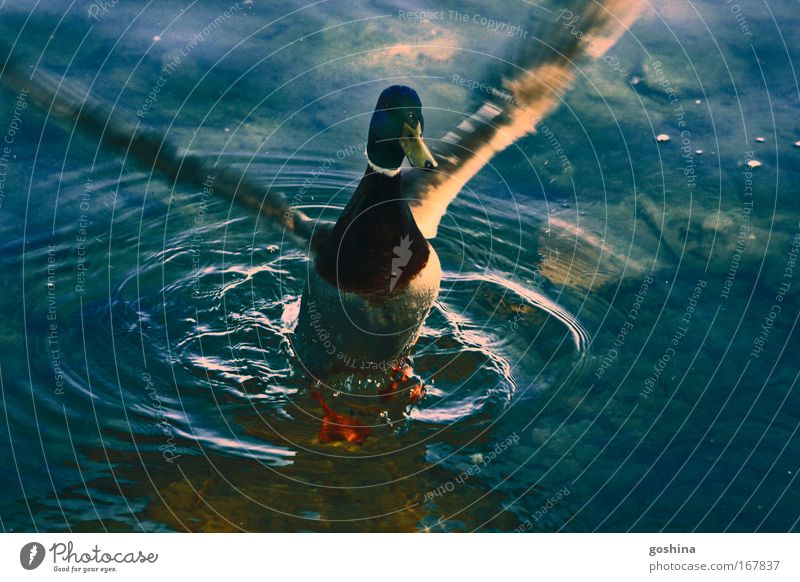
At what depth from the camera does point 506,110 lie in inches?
211

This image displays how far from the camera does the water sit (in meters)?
5.31

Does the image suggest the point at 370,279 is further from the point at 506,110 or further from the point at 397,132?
the point at 506,110

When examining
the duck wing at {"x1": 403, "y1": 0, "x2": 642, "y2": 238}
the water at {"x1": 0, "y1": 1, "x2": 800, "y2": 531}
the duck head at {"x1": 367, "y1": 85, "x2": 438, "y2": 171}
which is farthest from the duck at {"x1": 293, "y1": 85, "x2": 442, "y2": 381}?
the water at {"x1": 0, "y1": 1, "x2": 800, "y2": 531}

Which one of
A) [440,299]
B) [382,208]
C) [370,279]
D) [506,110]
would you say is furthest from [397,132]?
[440,299]

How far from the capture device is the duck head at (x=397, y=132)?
5.03m

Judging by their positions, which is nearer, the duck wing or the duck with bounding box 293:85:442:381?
the duck with bounding box 293:85:442:381

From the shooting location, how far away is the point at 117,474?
5.28m

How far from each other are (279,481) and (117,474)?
798 millimetres

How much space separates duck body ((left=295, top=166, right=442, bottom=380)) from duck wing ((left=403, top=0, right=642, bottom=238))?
355 millimetres

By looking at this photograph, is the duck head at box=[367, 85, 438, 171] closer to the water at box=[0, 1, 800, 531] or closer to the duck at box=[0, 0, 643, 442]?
the duck at box=[0, 0, 643, 442]

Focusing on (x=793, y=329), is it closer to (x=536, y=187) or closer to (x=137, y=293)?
A: (x=536, y=187)

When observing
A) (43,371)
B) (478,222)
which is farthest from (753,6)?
(43,371)

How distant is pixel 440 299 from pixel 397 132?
1.52 metres

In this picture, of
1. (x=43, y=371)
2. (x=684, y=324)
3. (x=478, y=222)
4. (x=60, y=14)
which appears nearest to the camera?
(x=43, y=371)
